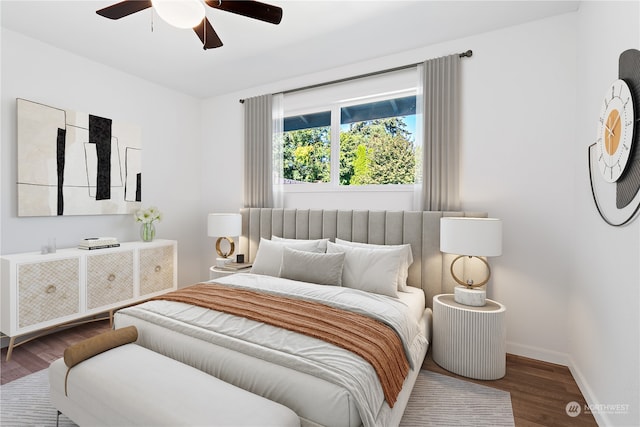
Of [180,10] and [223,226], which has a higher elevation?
[180,10]

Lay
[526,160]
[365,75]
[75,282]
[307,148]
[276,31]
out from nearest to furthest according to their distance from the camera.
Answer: [526,160] → [276,31] → [75,282] → [365,75] → [307,148]

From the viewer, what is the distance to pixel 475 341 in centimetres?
221

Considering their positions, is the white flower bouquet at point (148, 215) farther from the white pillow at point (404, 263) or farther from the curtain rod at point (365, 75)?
the white pillow at point (404, 263)

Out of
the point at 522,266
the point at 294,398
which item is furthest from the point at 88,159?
the point at 522,266

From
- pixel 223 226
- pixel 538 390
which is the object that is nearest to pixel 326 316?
pixel 538 390

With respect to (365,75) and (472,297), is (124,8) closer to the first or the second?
(365,75)

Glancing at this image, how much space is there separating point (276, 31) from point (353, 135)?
1.27m

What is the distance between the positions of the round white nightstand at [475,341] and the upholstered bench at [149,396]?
1.50 meters

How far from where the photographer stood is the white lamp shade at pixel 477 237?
224 centimetres

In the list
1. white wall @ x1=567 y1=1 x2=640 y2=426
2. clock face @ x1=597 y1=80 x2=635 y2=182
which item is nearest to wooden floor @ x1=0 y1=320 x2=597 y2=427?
white wall @ x1=567 y1=1 x2=640 y2=426

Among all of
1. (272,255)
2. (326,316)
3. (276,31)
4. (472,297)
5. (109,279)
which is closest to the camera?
(326,316)

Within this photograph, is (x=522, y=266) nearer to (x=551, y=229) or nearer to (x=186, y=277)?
(x=551, y=229)

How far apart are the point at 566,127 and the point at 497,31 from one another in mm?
1007

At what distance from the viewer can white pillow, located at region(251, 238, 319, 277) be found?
2.90m
